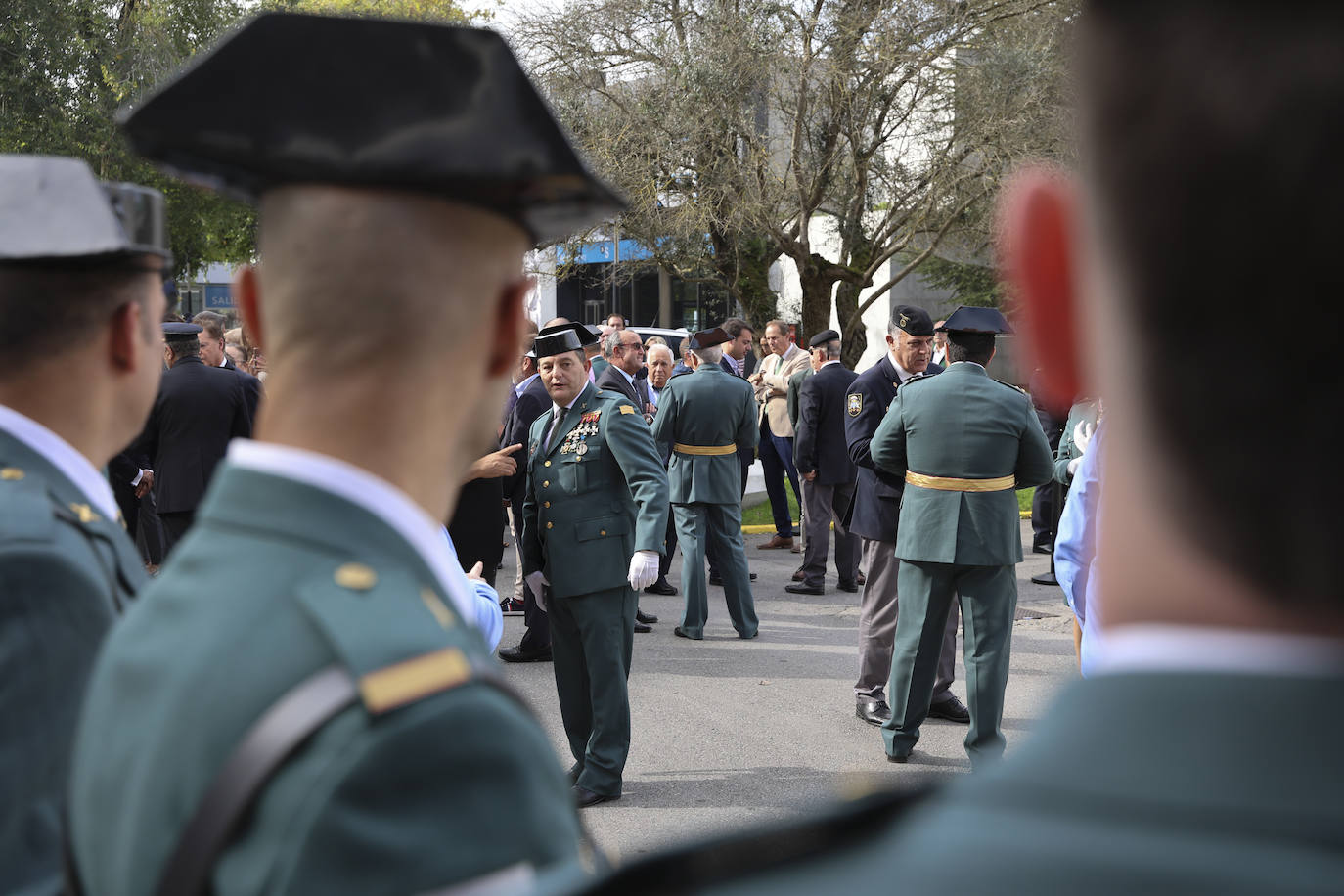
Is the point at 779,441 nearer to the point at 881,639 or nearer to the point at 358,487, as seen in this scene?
the point at 881,639

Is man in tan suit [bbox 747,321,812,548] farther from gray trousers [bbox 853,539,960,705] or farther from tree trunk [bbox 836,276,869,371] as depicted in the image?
tree trunk [bbox 836,276,869,371]

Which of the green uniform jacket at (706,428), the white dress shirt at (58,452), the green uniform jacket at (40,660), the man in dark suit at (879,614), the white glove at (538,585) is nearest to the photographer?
the green uniform jacket at (40,660)

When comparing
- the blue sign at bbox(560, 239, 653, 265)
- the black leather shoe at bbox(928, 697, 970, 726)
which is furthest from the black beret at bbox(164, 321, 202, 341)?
the blue sign at bbox(560, 239, 653, 265)

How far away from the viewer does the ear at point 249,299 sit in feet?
4.52

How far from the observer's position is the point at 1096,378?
25.8 inches

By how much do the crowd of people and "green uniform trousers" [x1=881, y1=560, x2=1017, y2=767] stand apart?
165 inches

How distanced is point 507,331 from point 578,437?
4.20 meters

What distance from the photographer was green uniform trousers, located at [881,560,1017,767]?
219 inches

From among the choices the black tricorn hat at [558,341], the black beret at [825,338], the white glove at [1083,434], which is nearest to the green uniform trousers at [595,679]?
the black tricorn hat at [558,341]

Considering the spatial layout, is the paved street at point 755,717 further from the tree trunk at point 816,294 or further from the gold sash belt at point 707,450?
the tree trunk at point 816,294

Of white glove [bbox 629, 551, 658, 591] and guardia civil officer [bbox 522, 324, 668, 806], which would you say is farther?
white glove [bbox 629, 551, 658, 591]

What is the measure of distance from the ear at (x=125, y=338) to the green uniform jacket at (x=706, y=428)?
6716 millimetres

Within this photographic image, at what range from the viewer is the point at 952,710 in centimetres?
651

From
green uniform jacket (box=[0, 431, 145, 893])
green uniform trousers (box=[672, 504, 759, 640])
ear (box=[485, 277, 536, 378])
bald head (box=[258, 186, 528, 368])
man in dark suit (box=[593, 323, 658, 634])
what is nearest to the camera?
bald head (box=[258, 186, 528, 368])
